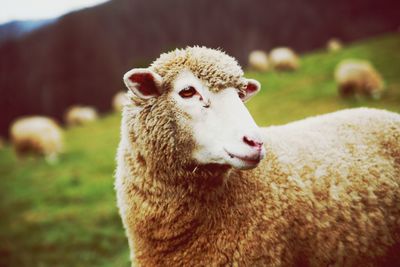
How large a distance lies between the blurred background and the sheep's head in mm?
5300

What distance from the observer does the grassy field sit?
568 centimetres

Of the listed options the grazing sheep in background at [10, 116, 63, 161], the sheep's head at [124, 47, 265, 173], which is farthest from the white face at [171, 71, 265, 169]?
the grazing sheep in background at [10, 116, 63, 161]

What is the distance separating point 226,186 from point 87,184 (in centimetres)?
621

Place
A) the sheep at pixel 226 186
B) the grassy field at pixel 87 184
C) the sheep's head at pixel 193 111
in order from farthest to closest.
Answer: the grassy field at pixel 87 184, the sheep at pixel 226 186, the sheep's head at pixel 193 111

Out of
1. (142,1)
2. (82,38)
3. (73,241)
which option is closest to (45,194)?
(73,241)

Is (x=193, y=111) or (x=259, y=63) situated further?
(x=259, y=63)

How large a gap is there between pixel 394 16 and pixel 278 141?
984 inches

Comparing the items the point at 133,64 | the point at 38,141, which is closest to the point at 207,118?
the point at 38,141

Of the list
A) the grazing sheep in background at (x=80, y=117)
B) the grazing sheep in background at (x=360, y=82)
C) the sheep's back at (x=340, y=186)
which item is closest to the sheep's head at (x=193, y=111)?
the sheep's back at (x=340, y=186)

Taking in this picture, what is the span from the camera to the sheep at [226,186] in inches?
94.6

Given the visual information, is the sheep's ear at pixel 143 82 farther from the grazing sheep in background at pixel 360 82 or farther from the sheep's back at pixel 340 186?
the grazing sheep in background at pixel 360 82

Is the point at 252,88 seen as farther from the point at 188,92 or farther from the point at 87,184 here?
the point at 87,184

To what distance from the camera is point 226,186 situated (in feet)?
8.61

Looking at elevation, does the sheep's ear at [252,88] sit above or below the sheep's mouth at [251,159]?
above
